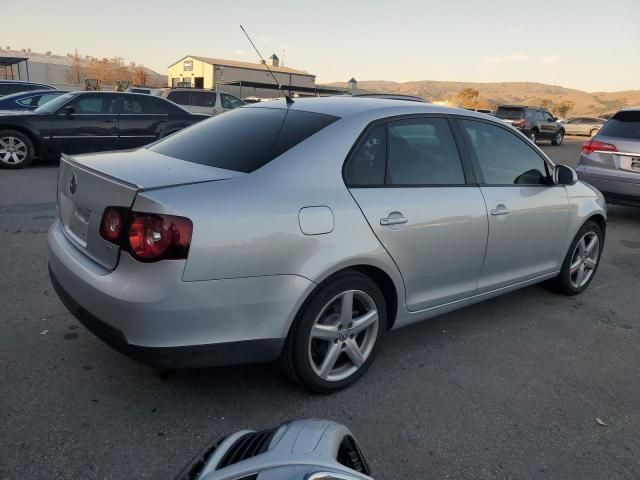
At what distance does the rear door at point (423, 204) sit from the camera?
300 centimetres

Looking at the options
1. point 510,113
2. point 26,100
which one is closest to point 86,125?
point 26,100

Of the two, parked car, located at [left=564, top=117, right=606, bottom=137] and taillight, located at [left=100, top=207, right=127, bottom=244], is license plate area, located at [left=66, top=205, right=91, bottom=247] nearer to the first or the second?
taillight, located at [left=100, top=207, right=127, bottom=244]

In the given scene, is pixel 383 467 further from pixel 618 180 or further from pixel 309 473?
pixel 618 180

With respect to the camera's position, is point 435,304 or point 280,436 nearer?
point 280,436

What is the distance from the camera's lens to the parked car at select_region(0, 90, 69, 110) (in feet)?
38.8

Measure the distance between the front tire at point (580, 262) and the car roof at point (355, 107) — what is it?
5.47 feet

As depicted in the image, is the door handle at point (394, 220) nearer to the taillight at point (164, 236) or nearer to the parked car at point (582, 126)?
the taillight at point (164, 236)

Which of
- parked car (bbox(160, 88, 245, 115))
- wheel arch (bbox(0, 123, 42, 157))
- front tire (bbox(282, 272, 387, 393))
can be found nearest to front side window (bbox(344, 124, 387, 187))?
front tire (bbox(282, 272, 387, 393))

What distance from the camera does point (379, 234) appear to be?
2.94 m

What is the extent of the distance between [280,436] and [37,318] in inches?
115

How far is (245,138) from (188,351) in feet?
4.38

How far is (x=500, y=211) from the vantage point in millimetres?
3645

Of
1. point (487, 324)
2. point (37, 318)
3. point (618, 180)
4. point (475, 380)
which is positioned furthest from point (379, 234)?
point (618, 180)

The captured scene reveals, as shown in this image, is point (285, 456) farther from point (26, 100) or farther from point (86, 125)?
point (26, 100)
